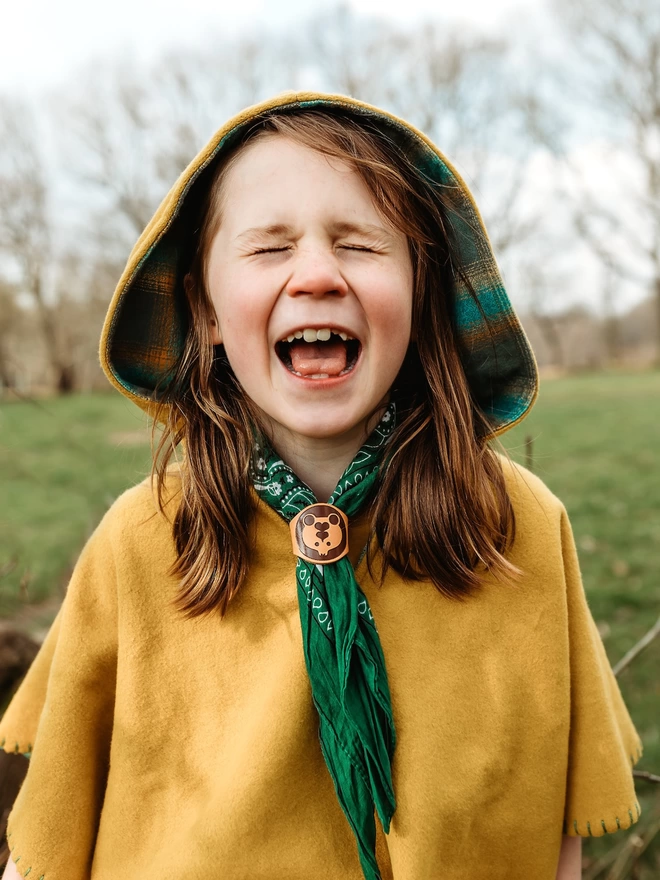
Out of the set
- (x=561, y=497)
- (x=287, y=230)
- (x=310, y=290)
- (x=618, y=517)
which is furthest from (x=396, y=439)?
(x=561, y=497)

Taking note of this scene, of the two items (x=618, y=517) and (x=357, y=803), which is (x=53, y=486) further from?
(x=357, y=803)

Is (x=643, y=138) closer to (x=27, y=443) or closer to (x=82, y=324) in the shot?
(x=82, y=324)

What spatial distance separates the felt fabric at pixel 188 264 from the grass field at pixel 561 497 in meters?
0.23

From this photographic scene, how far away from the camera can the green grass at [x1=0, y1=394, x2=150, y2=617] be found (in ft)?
16.9

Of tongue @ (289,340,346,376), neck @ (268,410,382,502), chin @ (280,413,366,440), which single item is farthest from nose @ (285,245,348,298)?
neck @ (268,410,382,502)

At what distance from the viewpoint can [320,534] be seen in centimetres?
154

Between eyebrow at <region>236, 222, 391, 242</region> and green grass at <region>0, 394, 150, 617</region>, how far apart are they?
72 cm

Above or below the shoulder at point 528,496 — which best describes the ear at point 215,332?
above

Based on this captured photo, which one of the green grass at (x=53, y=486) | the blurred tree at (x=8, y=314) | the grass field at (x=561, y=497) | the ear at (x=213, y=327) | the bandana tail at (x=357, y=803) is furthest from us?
the blurred tree at (x=8, y=314)

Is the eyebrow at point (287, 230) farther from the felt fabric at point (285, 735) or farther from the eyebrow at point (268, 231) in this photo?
the felt fabric at point (285, 735)

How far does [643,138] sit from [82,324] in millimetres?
18715

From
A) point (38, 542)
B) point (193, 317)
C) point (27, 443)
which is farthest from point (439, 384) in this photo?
point (27, 443)

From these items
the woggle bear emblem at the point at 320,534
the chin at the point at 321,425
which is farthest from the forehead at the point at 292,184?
the woggle bear emblem at the point at 320,534

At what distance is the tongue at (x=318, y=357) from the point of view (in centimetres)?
152
